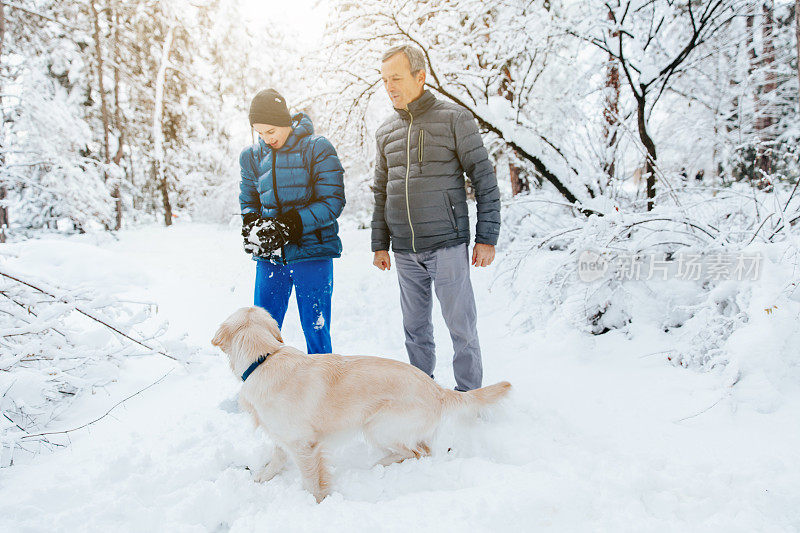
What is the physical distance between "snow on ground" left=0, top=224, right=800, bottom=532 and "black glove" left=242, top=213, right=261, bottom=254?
3.88ft

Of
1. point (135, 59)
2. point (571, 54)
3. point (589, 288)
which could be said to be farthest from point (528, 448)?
point (135, 59)

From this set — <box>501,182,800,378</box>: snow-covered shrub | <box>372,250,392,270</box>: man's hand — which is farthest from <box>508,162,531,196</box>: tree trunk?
<box>372,250,392,270</box>: man's hand

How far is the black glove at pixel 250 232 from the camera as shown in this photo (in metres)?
2.84

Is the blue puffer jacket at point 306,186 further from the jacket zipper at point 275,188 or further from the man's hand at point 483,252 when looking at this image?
the man's hand at point 483,252

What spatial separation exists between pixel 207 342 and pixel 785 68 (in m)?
14.8

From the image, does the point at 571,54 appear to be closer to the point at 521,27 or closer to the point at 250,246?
the point at 521,27

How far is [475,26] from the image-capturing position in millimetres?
5246

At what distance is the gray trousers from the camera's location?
276 centimetres

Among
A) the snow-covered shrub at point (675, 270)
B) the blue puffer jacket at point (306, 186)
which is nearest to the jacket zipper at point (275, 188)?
the blue puffer jacket at point (306, 186)

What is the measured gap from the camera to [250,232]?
2.85 m

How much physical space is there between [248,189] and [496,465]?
2629 mm

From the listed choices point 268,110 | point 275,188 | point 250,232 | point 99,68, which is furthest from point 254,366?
point 99,68

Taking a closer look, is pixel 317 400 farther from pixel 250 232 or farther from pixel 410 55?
pixel 410 55

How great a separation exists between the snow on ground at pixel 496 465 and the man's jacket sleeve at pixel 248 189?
149 centimetres
